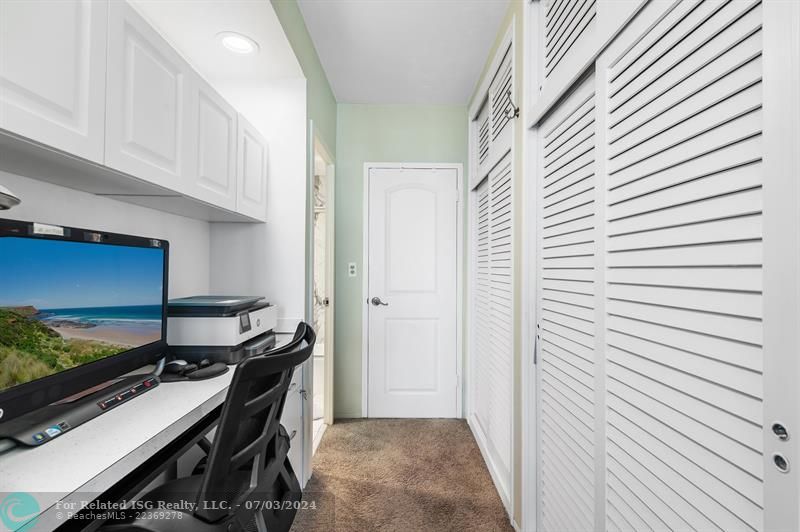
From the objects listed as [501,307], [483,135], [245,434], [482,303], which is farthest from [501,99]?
[245,434]

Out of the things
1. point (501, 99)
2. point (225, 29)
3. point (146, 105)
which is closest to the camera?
point (146, 105)

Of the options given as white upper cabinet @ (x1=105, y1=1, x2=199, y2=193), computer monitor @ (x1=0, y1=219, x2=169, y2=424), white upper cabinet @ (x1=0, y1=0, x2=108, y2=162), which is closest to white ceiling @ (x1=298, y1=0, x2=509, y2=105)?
white upper cabinet @ (x1=105, y1=1, x2=199, y2=193)

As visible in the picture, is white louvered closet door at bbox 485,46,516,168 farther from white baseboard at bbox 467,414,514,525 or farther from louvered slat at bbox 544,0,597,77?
white baseboard at bbox 467,414,514,525

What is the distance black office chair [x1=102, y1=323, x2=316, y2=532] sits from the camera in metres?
0.79

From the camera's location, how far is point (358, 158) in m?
3.10

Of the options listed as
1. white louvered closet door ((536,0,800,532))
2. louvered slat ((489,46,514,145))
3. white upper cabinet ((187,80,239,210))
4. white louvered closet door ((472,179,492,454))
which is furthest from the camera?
white louvered closet door ((472,179,492,454))

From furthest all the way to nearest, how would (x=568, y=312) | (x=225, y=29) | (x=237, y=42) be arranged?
(x=237, y=42), (x=225, y=29), (x=568, y=312)

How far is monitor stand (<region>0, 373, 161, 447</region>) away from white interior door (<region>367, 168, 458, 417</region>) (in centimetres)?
204

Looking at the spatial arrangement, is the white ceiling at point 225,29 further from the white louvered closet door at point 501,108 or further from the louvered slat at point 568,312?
the louvered slat at point 568,312

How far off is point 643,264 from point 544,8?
130cm

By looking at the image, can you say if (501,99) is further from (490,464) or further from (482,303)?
(490,464)

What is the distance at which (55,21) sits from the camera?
778mm

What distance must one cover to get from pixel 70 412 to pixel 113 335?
0.27m

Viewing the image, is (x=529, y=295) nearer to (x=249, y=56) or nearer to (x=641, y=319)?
(x=641, y=319)
